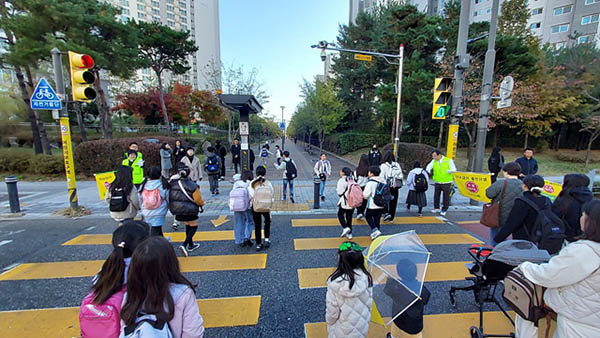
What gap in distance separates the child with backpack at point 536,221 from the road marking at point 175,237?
5061mm

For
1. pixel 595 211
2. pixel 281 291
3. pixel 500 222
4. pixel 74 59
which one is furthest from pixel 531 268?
pixel 74 59

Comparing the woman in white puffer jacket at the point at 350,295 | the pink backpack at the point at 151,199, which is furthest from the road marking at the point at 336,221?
the woman in white puffer jacket at the point at 350,295

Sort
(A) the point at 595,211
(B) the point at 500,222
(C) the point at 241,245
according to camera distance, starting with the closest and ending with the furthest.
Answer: (A) the point at 595,211, (B) the point at 500,222, (C) the point at 241,245

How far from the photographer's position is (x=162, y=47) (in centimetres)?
1866

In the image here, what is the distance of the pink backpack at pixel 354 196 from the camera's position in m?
5.11

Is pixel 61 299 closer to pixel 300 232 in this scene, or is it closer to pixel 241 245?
pixel 241 245

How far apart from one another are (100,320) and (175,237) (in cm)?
435

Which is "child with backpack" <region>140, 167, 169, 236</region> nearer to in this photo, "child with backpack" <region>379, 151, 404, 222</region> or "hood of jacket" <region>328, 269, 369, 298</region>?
"hood of jacket" <region>328, 269, 369, 298</region>

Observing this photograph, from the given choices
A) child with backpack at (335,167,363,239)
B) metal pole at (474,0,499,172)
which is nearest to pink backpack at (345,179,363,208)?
child with backpack at (335,167,363,239)

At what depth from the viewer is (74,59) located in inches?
223

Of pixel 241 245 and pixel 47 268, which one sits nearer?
pixel 47 268

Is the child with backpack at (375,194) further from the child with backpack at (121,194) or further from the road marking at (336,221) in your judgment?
the child with backpack at (121,194)

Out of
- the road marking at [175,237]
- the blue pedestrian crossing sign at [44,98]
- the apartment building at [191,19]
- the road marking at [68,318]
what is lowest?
the road marking at [175,237]

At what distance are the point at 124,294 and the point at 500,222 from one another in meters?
4.97
